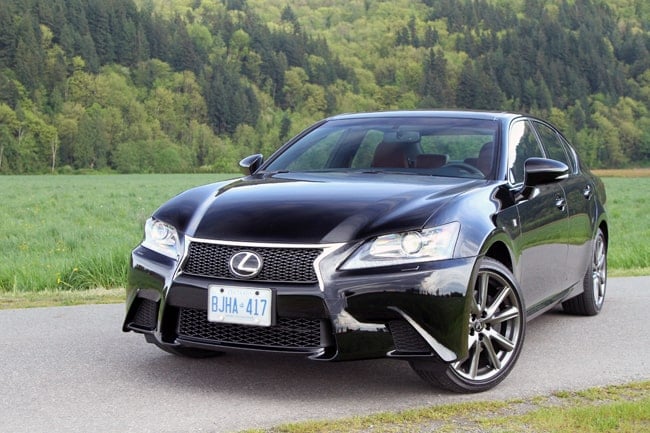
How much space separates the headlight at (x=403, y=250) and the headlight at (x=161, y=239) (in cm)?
96

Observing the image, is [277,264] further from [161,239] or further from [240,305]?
[161,239]

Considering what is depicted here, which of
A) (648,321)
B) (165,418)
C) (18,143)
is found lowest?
(18,143)

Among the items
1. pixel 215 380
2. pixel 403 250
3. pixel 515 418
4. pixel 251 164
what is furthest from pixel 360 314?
pixel 251 164

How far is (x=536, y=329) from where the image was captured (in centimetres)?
721

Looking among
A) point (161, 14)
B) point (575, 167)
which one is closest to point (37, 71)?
point (161, 14)

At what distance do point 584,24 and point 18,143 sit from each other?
281ft

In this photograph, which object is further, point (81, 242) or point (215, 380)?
point (81, 242)

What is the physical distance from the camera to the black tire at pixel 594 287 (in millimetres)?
7559

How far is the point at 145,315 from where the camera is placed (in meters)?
5.30

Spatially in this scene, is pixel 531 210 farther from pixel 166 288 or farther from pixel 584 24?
pixel 584 24

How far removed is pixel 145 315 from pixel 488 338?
1.77 metres

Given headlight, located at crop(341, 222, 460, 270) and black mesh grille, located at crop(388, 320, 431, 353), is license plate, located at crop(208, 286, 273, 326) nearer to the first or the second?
headlight, located at crop(341, 222, 460, 270)

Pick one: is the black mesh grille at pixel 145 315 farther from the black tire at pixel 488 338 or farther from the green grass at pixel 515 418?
the black tire at pixel 488 338

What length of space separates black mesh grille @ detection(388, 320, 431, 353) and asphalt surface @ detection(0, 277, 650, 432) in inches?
11.1
